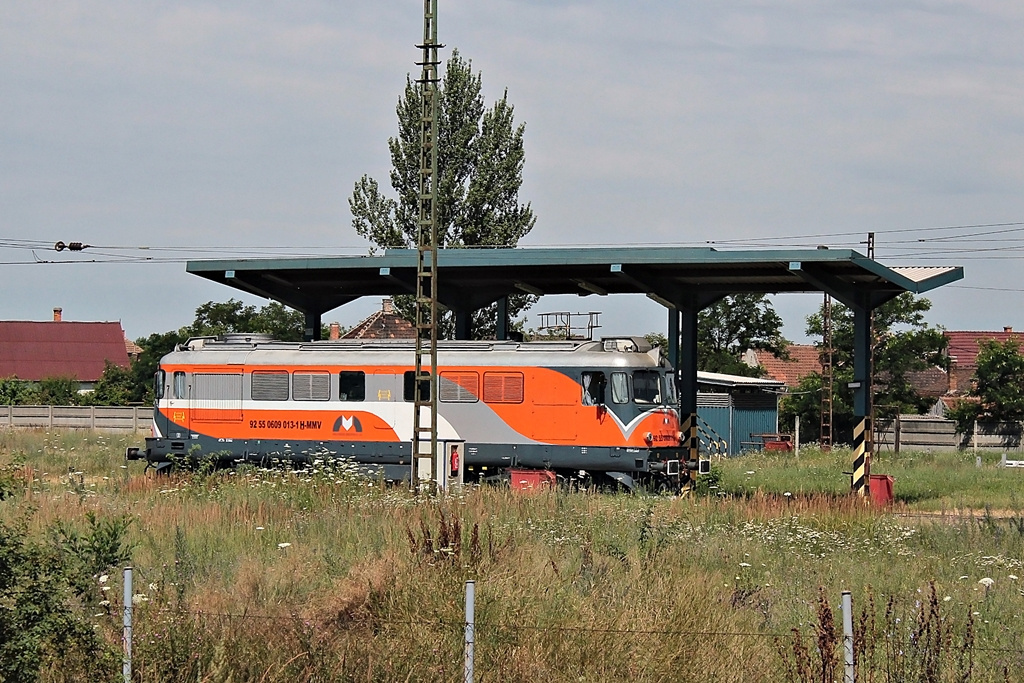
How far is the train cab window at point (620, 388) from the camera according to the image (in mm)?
24891

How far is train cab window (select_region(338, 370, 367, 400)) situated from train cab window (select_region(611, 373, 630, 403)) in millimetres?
5489

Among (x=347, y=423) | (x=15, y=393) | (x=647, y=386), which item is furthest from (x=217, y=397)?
(x=15, y=393)

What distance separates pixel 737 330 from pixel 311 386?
4925 centimetres

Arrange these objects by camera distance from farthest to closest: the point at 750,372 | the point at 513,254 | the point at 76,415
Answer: the point at 750,372 < the point at 76,415 < the point at 513,254

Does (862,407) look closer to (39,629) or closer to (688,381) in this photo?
(688,381)

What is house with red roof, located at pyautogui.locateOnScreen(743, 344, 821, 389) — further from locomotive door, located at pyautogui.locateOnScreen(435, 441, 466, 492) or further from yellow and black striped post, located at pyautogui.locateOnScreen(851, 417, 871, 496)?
locomotive door, located at pyautogui.locateOnScreen(435, 441, 466, 492)

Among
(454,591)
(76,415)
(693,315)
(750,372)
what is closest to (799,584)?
(454,591)

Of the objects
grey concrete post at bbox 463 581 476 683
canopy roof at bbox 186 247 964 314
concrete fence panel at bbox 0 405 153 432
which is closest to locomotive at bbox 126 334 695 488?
canopy roof at bbox 186 247 964 314

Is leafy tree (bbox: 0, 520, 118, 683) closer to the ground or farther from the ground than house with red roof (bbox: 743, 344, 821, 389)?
closer to the ground

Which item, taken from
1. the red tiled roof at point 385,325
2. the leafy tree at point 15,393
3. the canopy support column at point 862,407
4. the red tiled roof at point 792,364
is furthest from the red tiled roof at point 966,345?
the canopy support column at point 862,407

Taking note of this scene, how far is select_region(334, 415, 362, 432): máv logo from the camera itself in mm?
26734

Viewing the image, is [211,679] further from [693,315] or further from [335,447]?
[693,315]

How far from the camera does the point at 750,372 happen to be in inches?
2751

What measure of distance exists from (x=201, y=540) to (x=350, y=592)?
4.31 metres
